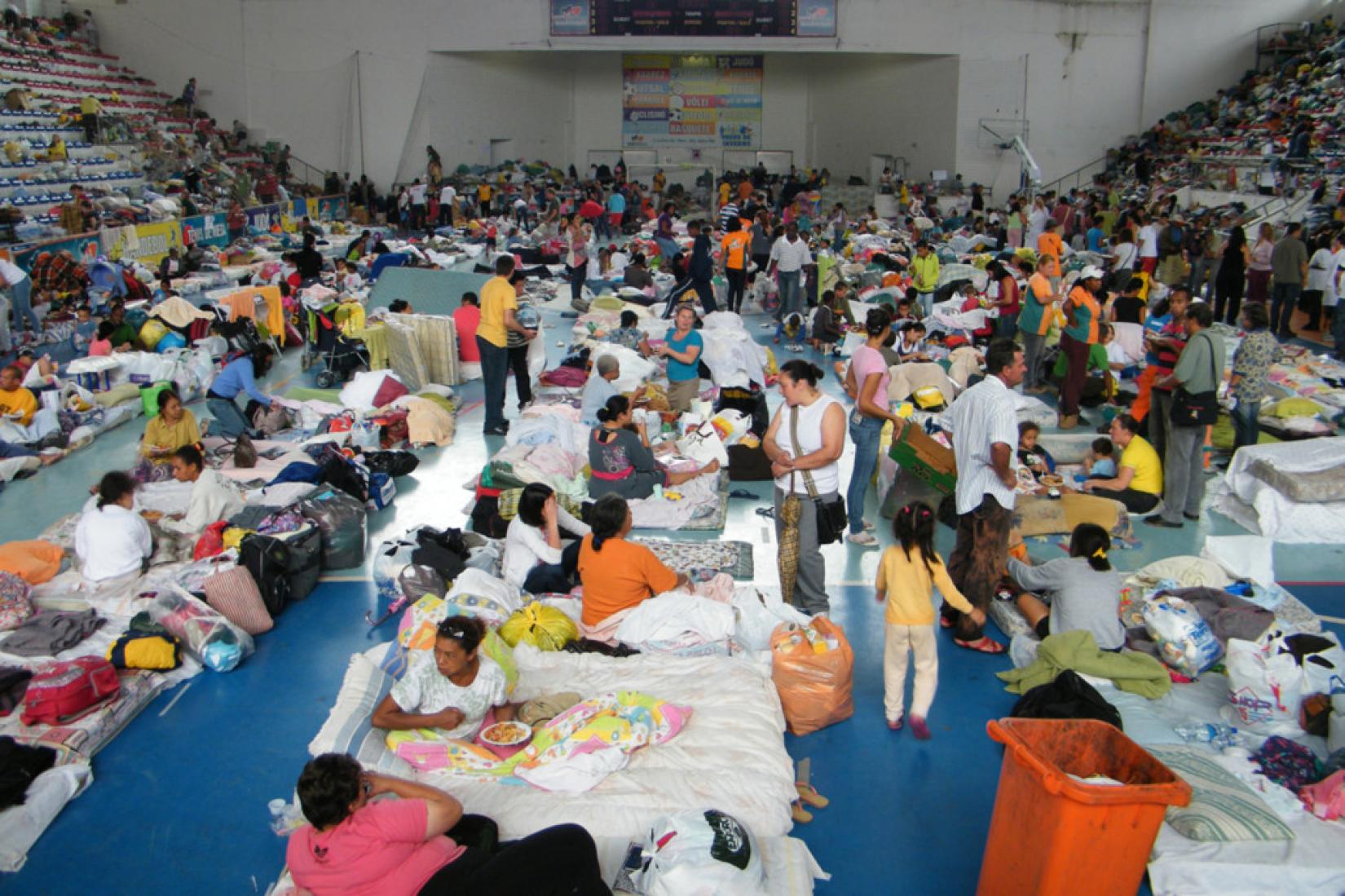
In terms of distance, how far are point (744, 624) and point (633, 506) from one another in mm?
2291

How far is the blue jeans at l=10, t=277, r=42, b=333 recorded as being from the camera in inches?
482

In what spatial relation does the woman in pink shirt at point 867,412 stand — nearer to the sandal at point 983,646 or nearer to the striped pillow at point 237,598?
the sandal at point 983,646

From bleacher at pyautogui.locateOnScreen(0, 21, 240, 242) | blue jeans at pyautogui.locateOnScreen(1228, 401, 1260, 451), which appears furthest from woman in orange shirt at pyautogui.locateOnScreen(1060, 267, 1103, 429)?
bleacher at pyautogui.locateOnScreen(0, 21, 240, 242)

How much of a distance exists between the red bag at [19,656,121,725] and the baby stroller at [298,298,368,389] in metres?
6.20

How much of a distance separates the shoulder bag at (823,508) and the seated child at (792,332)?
7.53 meters

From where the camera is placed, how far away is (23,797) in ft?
13.7

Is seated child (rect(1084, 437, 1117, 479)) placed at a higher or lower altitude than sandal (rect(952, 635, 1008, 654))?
higher

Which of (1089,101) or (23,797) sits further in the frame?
(1089,101)

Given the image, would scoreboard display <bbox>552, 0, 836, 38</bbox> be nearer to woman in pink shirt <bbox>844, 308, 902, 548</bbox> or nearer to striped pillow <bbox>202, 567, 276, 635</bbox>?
woman in pink shirt <bbox>844, 308, 902, 548</bbox>

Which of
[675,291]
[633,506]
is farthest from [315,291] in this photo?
[633,506]

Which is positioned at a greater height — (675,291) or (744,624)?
(675,291)

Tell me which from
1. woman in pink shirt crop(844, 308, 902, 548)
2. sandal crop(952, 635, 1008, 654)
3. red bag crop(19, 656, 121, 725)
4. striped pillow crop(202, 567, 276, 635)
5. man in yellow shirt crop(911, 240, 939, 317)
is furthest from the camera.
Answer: man in yellow shirt crop(911, 240, 939, 317)

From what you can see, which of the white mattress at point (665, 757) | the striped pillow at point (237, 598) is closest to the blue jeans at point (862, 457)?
the white mattress at point (665, 757)

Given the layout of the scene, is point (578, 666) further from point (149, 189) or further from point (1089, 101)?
point (1089, 101)
